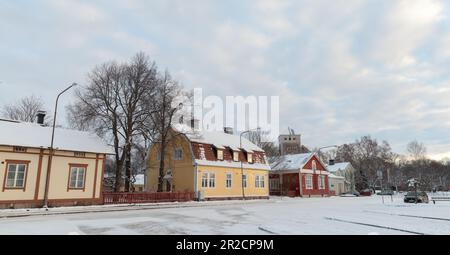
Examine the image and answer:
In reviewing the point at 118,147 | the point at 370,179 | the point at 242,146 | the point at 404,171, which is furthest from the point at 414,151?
the point at 118,147

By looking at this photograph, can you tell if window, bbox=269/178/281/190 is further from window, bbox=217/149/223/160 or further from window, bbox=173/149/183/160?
window, bbox=173/149/183/160

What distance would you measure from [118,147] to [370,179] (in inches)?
2796

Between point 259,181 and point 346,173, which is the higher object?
point 346,173

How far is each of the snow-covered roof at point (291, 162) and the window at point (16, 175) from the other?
38.1 m

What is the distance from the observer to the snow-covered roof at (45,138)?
80.0 feet

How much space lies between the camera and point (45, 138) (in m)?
26.2

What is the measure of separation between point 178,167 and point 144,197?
9174 mm

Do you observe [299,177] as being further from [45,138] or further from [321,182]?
[45,138]

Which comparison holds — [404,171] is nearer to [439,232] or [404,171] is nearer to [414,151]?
[414,151]

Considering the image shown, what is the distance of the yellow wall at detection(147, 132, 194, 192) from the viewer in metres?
37.6

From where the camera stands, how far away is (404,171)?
96.2m

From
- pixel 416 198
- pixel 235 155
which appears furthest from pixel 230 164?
pixel 416 198

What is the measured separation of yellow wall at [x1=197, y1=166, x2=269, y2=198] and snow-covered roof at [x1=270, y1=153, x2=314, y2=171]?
9221 mm

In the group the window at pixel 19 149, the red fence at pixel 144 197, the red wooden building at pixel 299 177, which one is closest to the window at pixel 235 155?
the red fence at pixel 144 197
